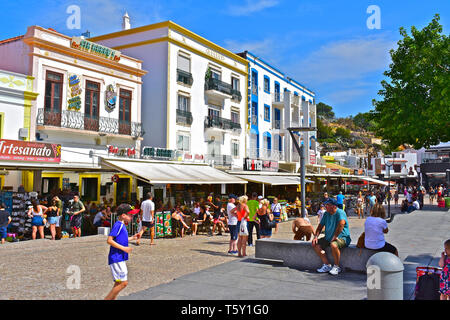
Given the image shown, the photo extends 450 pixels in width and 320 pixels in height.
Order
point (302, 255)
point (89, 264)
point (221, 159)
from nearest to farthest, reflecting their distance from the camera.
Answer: point (302, 255), point (89, 264), point (221, 159)

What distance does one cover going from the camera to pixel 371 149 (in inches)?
4387

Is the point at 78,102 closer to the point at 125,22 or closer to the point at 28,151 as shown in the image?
the point at 28,151

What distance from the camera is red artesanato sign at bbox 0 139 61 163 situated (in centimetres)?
1356

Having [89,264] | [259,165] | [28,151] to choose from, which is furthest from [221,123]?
[89,264]

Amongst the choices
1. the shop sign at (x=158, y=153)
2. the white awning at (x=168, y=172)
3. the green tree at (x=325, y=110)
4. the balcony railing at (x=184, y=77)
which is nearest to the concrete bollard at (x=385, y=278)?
the white awning at (x=168, y=172)

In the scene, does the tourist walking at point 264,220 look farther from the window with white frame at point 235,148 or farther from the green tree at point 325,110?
the green tree at point 325,110

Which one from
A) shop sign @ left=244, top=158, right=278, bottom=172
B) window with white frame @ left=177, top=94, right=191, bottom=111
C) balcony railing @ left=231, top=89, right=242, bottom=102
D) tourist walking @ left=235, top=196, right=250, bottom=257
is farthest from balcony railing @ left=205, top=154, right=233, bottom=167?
tourist walking @ left=235, top=196, right=250, bottom=257

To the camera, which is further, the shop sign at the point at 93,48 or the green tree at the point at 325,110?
the green tree at the point at 325,110

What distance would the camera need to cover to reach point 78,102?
1800 cm

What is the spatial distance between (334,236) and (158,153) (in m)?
14.4

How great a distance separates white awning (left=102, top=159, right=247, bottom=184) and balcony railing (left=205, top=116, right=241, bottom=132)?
16.8ft

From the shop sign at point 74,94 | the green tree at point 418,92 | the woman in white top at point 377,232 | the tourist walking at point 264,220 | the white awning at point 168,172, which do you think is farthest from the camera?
the green tree at point 418,92

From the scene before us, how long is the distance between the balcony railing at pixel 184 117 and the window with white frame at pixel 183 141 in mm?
713

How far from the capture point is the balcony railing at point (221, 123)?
2576cm
